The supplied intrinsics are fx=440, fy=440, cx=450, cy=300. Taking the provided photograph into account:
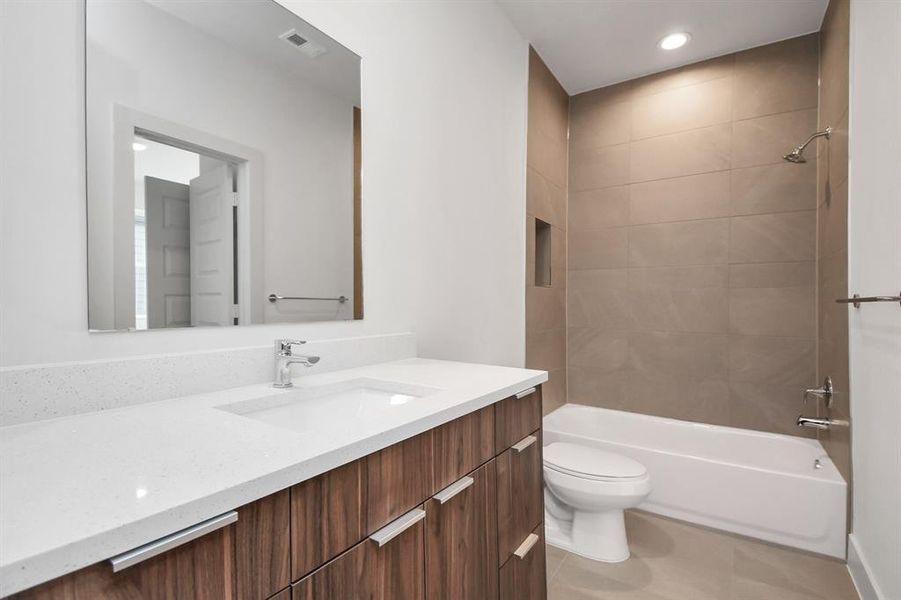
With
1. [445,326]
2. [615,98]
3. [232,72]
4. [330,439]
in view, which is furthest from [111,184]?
[615,98]

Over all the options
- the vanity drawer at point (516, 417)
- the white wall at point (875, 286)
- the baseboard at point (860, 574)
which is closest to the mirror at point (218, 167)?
the vanity drawer at point (516, 417)

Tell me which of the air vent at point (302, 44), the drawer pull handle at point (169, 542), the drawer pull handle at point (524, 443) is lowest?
the drawer pull handle at point (524, 443)

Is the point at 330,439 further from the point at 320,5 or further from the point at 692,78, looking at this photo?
the point at 692,78

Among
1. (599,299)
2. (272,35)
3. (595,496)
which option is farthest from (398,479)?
(599,299)

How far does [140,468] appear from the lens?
0.59 meters

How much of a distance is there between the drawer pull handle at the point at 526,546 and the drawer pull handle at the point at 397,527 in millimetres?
519

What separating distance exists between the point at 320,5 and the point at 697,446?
3012 mm

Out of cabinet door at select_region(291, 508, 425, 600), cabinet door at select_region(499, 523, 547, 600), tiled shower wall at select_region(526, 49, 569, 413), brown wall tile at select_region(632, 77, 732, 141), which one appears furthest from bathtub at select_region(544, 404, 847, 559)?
brown wall tile at select_region(632, 77, 732, 141)

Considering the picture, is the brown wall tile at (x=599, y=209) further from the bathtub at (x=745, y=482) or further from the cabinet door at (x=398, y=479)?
the cabinet door at (x=398, y=479)

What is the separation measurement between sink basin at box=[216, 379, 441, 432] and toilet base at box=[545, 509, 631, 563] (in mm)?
1348

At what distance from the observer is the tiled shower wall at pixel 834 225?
1965 mm

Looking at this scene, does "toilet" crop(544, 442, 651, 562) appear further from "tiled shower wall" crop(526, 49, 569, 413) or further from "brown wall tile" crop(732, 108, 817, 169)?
"brown wall tile" crop(732, 108, 817, 169)

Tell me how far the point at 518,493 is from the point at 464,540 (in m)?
0.30

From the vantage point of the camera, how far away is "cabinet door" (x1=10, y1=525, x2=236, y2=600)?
43 centimetres
